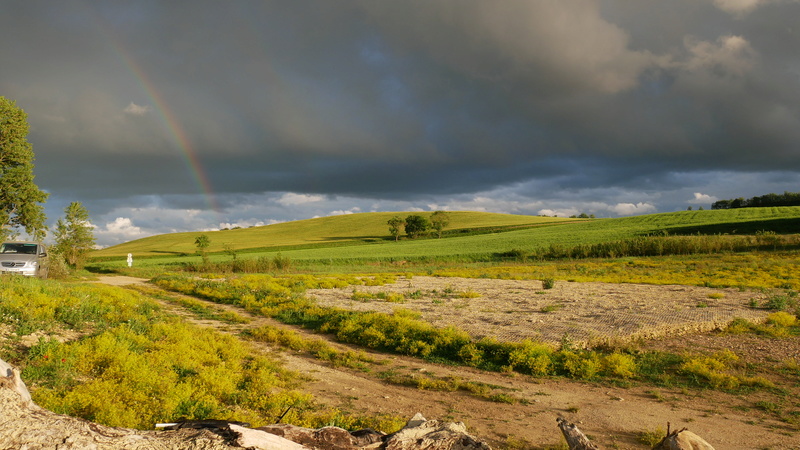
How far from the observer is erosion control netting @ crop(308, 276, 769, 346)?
1213 centimetres

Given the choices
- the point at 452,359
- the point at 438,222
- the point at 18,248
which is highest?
the point at 438,222

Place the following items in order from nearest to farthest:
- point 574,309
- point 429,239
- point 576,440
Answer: point 576,440 < point 574,309 < point 429,239

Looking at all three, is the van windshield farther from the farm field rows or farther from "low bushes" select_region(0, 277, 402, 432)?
"low bushes" select_region(0, 277, 402, 432)

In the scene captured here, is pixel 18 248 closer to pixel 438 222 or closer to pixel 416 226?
pixel 438 222

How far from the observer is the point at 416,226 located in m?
92.1

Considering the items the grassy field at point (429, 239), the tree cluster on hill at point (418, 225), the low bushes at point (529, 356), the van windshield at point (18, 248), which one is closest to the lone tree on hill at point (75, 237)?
the grassy field at point (429, 239)

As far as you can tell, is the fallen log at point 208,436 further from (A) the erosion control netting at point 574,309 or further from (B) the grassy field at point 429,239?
(B) the grassy field at point 429,239

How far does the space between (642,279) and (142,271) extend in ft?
135

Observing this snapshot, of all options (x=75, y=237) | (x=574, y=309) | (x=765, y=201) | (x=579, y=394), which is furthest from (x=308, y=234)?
(x=765, y=201)

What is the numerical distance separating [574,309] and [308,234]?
9137cm

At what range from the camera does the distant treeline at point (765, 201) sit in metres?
123

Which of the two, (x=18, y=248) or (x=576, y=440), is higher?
(x=18, y=248)

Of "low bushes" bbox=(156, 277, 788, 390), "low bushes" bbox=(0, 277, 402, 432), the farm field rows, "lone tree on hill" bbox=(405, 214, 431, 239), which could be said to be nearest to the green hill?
"lone tree on hill" bbox=(405, 214, 431, 239)

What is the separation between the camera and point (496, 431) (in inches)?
255
